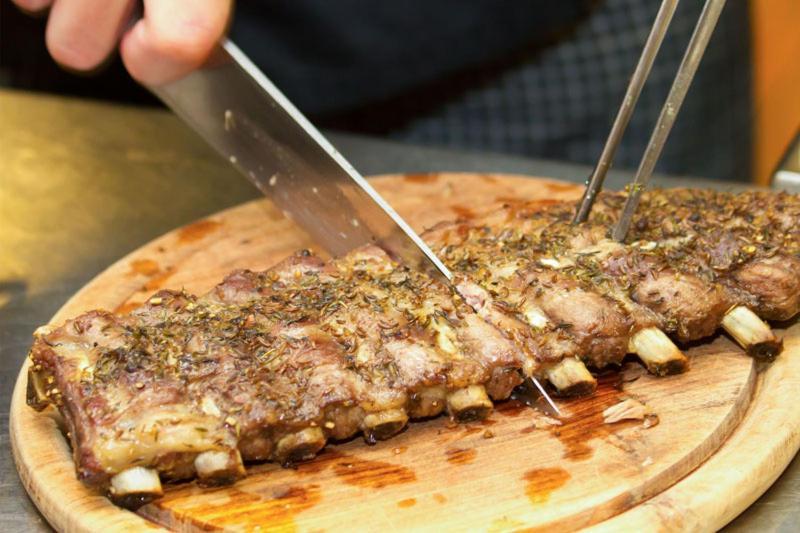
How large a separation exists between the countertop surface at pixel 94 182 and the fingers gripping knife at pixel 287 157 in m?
0.92

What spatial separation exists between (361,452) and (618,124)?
1.35m

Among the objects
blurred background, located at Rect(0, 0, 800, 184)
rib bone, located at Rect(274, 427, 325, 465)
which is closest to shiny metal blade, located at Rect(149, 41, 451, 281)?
rib bone, located at Rect(274, 427, 325, 465)

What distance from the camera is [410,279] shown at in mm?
2867

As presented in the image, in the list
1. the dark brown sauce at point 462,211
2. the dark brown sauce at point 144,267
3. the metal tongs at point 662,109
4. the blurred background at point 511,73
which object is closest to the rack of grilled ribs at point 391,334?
the metal tongs at point 662,109

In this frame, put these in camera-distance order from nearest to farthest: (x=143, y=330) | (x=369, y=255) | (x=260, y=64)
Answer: (x=143, y=330)
(x=369, y=255)
(x=260, y=64)

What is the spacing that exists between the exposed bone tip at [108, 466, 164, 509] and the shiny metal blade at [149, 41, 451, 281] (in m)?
1.10

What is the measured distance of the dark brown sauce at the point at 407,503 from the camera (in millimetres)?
2381

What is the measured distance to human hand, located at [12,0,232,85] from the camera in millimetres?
2809

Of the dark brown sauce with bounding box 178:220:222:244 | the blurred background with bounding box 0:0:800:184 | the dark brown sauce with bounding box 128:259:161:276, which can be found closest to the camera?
the dark brown sauce with bounding box 128:259:161:276

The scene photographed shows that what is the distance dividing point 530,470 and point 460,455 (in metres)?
0.20

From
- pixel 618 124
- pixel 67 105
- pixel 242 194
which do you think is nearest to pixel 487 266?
pixel 618 124

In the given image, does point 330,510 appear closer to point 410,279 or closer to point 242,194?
point 410,279

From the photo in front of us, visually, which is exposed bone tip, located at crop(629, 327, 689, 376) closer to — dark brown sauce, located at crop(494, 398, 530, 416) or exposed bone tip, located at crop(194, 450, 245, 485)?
dark brown sauce, located at crop(494, 398, 530, 416)

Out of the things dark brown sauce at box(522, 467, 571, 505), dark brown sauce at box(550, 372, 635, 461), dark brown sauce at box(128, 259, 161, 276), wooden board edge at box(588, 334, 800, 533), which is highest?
dark brown sauce at box(128, 259, 161, 276)
